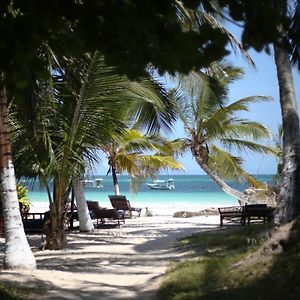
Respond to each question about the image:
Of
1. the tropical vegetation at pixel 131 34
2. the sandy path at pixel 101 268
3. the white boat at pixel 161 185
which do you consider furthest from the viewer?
the white boat at pixel 161 185

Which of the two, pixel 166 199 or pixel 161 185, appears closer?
pixel 166 199

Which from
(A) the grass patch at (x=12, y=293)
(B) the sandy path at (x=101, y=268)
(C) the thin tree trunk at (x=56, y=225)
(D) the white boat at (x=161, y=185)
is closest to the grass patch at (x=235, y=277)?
(B) the sandy path at (x=101, y=268)

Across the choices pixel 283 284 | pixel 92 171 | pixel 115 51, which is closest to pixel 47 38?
pixel 115 51

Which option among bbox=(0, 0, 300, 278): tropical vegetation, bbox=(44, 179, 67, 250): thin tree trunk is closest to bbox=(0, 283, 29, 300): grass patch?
bbox=(0, 0, 300, 278): tropical vegetation

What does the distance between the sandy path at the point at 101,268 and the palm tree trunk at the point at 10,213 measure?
279 mm

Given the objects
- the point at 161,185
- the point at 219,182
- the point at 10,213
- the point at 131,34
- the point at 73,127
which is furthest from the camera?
the point at 161,185

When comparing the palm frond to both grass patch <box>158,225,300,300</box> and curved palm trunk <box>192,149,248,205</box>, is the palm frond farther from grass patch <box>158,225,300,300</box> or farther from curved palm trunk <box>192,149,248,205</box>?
grass patch <box>158,225,300,300</box>

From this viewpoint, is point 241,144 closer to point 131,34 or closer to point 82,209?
point 82,209

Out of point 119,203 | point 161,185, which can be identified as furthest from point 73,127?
point 161,185

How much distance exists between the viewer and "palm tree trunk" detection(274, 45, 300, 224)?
938 cm

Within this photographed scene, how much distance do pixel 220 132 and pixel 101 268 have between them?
12224mm

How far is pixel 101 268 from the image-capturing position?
31.2ft

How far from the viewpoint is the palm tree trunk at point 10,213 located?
8.73m

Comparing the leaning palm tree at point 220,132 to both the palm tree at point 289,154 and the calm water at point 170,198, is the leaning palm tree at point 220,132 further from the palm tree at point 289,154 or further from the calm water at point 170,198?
the palm tree at point 289,154
